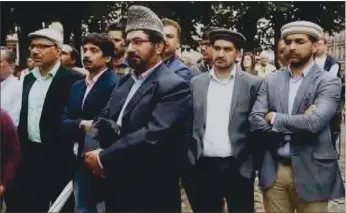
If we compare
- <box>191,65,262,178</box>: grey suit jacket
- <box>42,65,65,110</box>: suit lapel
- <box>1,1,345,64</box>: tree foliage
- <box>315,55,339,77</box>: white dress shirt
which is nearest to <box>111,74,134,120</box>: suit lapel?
<box>191,65,262,178</box>: grey suit jacket

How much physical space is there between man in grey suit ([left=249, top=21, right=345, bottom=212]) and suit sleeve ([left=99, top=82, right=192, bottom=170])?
977 millimetres

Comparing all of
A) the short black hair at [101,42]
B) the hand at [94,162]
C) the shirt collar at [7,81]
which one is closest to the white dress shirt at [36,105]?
the shirt collar at [7,81]

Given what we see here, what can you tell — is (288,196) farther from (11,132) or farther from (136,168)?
(11,132)

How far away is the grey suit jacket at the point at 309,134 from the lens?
4.44m

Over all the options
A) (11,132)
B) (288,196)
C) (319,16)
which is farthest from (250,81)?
(319,16)

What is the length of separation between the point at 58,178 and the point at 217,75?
160 centimetres

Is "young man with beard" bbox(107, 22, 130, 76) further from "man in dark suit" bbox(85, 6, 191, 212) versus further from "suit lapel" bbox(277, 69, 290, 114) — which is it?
"man in dark suit" bbox(85, 6, 191, 212)

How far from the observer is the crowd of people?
388 cm

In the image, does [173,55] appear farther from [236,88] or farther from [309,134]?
[309,134]

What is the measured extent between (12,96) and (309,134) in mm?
2342

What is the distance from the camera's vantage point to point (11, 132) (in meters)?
4.40

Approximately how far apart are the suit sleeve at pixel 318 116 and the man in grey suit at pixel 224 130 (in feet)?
1.30

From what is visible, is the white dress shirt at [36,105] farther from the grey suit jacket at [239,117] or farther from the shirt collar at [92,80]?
the grey suit jacket at [239,117]

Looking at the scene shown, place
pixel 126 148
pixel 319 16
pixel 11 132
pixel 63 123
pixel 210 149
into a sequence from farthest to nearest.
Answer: pixel 319 16 → pixel 63 123 → pixel 210 149 → pixel 11 132 → pixel 126 148
